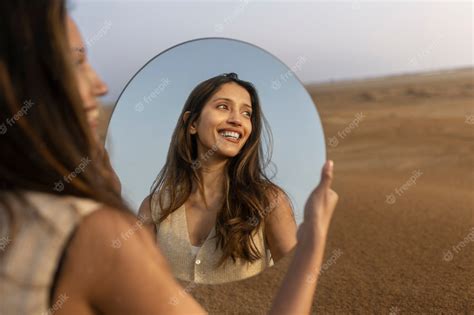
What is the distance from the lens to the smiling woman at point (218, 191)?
195cm

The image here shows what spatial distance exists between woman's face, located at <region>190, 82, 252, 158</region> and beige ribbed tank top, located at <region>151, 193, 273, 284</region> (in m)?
0.23

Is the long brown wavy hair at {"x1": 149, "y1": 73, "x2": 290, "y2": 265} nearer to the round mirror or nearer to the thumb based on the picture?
the round mirror

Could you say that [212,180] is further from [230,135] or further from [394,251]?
[394,251]

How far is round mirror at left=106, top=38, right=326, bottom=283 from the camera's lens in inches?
75.3

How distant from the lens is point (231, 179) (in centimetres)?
201

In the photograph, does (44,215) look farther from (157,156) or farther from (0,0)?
(157,156)

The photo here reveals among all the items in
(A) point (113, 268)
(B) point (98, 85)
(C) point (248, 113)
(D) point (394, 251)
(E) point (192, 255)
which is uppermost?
(B) point (98, 85)

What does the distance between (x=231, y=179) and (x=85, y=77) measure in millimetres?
936

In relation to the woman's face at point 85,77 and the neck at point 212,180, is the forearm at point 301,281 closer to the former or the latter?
the woman's face at point 85,77

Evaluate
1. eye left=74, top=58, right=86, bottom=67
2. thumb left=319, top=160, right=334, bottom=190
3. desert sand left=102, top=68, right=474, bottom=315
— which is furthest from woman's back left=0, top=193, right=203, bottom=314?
thumb left=319, top=160, right=334, bottom=190

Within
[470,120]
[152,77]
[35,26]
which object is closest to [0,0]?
[35,26]

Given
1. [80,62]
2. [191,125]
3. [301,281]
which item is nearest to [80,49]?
[80,62]

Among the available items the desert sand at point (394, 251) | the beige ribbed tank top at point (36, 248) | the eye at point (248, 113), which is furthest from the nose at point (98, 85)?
the eye at point (248, 113)

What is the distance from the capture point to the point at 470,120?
531 inches
